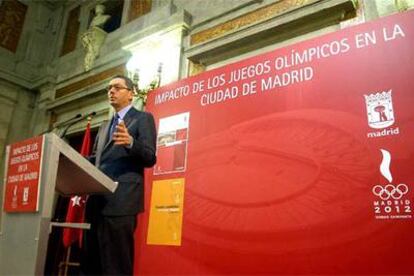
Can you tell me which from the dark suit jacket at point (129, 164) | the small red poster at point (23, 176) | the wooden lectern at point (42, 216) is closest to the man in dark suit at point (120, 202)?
the dark suit jacket at point (129, 164)

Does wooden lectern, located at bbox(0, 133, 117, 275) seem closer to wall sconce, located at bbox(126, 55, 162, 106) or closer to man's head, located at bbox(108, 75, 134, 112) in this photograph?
man's head, located at bbox(108, 75, 134, 112)

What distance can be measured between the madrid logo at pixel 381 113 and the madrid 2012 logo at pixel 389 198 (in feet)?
0.36

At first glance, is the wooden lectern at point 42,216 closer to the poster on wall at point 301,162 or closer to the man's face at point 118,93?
the man's face at point 118,93

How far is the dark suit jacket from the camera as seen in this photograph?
1.47 meters

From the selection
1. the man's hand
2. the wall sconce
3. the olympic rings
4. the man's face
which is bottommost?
the olympic rings

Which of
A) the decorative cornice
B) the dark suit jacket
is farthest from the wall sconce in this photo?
the dark suit jacket

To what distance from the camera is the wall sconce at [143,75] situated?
3.52 meters

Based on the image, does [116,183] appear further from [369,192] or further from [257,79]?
[257,79]

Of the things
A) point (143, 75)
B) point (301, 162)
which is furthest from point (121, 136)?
point (143, 75)

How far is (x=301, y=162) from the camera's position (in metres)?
2.25

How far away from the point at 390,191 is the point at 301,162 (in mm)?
525

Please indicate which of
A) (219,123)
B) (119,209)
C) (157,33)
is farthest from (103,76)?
(119,209)

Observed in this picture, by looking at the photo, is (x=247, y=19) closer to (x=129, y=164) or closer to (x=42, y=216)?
(x=129, y=164)

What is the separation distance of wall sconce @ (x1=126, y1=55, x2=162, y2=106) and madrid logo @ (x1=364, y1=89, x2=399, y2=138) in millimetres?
1914
